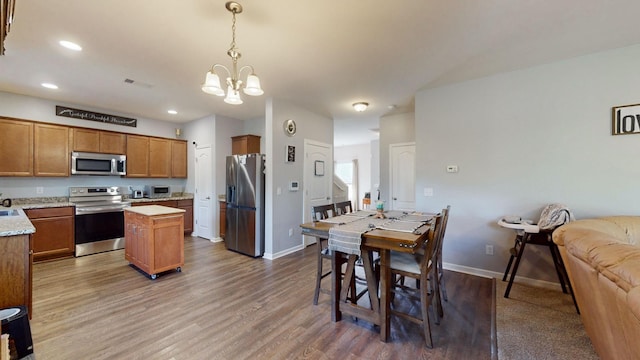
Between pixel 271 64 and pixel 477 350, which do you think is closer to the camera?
pixel 477 350

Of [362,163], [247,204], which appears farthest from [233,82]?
[362,163]

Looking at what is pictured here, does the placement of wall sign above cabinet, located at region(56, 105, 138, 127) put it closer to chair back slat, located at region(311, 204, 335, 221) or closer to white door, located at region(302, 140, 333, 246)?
white door, located at region(302, 140, 333, 246)

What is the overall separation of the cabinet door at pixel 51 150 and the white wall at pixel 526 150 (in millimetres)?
5844

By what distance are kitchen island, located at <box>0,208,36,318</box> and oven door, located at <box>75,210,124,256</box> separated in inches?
104

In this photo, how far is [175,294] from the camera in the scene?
2.84 meters

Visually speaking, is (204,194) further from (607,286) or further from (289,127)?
(607,286)

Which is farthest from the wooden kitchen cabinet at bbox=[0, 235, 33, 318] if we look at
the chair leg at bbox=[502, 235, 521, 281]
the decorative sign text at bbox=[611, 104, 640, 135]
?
the decorative sign text at bbox=[611, 104, 640, 135]

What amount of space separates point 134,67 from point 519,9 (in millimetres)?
3929

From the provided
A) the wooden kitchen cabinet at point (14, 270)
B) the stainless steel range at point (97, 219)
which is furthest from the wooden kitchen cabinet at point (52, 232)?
the wooden kitchen cabinet at point (14, 270)

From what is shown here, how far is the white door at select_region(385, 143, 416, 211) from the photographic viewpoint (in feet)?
16.4

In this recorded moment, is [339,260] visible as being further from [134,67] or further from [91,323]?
[134,67]

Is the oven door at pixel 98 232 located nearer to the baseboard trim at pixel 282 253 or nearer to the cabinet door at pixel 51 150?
the cabinet door at pixel 51 150

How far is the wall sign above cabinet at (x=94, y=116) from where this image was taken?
14.5ft

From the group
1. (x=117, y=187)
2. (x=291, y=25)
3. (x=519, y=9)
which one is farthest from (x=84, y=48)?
(x=519, y=9)
